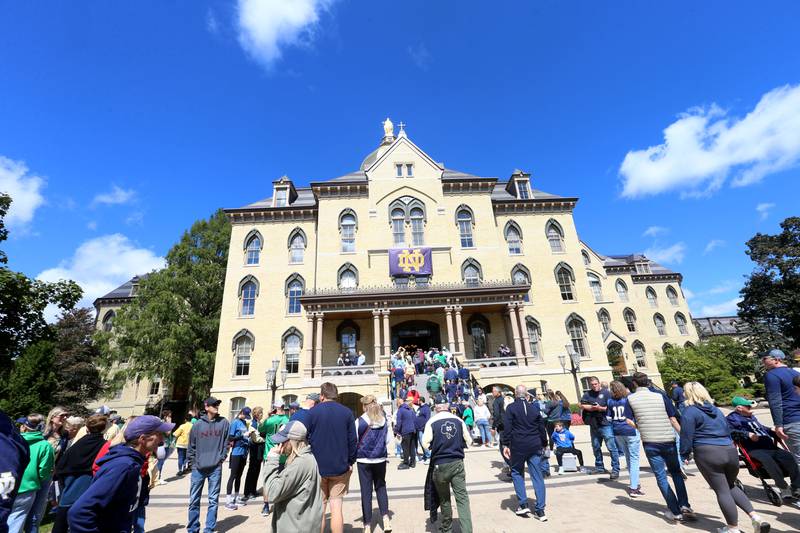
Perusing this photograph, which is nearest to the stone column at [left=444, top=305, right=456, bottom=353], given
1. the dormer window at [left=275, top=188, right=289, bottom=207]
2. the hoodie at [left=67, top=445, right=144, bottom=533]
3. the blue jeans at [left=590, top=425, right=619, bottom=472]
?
the blue jeans at [left=590, top=425, right=619, bottom=472]

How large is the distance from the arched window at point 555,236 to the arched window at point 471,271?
667 cm

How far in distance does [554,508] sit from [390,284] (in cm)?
2080

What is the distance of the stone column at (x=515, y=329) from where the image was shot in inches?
923

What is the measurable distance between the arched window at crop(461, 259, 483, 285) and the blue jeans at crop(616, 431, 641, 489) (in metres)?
20.2

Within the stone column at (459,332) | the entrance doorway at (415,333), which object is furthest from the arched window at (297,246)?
the stone column at (459,332)

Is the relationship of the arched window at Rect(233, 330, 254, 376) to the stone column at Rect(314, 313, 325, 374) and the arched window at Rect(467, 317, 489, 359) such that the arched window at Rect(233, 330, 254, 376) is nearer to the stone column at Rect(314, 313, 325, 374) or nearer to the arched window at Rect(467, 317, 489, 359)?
the stone column at Rect(314, 313, 325, 374)

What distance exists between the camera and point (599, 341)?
26875mm

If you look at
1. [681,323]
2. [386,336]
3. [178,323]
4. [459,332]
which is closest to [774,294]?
[681,323]

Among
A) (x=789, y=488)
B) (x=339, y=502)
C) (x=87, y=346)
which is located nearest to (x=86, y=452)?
(x=339, y=502)

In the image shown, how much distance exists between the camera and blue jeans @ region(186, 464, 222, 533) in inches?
234

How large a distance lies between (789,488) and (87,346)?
40.2 meters

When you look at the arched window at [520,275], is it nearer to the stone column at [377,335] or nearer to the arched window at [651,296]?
the stone column at [377,335]

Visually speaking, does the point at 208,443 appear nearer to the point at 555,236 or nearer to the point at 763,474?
the point at 763,474

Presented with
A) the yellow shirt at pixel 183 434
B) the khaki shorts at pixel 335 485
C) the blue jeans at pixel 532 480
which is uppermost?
the yellow shirt at pixel 183 434
